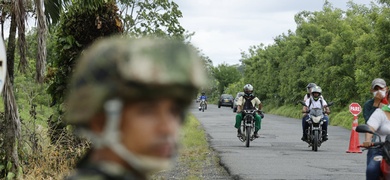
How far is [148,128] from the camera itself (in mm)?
1156

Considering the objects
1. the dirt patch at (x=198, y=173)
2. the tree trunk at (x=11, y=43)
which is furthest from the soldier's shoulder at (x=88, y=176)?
the dirt patch at (x=198, y=173)

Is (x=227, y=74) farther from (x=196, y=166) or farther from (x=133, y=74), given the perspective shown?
(x=133, y=74)

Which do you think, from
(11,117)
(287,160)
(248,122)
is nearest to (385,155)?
(11,117)

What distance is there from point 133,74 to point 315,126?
18.8 meters

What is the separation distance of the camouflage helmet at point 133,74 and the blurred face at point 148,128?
18mm

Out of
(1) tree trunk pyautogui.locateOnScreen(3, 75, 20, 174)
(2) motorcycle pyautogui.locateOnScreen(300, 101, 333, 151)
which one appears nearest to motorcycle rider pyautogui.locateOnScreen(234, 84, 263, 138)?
(2) motorcycle pyautogui.locateOnScreen(300, 101, 333, 151)

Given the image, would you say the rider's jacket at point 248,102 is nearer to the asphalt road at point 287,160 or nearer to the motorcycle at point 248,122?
the motorcycle at point 248,122

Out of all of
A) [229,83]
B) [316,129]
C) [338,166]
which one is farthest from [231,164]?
[229,83]

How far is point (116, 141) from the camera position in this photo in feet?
3.80

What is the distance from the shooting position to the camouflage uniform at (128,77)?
1.13 meters

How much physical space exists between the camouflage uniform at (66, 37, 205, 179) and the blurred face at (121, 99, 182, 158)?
0.02 metres

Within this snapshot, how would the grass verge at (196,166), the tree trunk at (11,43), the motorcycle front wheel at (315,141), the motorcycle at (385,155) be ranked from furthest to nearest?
the motorcycle front wheel at (315,141) < the grass verge at (196,166) < the tree trunk at (11,43) < the motorcycle at (385,155)

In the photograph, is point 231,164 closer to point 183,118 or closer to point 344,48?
point 183,118

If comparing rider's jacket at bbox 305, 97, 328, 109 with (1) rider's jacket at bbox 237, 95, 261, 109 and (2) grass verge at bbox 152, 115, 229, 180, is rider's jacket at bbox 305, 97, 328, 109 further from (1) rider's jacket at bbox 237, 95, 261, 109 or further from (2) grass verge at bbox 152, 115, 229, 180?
(2) grass verge at bbox 152, 115, 229, 180
